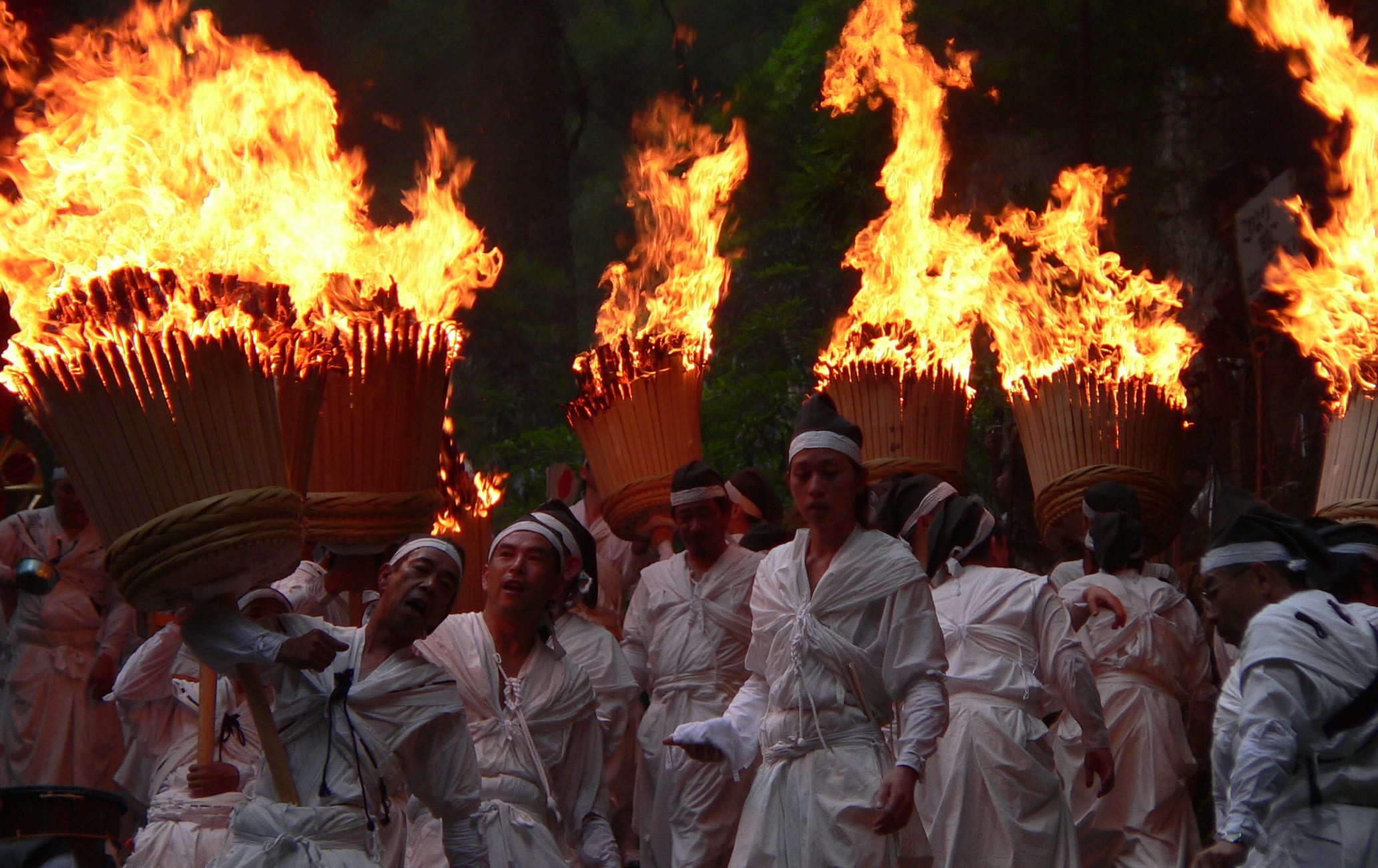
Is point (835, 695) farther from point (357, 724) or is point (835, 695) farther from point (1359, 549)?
point (1359, 549)

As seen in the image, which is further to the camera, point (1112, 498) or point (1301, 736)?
point (1112, 498)

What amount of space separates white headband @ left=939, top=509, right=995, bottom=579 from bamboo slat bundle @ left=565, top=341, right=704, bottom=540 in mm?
1482

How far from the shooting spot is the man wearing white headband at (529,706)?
5.16 meters

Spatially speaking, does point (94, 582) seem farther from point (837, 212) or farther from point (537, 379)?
point (537, 379)

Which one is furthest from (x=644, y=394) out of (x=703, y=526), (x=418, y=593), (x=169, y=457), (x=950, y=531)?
(x=169, y=457)

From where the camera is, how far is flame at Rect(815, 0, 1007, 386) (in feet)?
25.6

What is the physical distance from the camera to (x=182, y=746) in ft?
20.5

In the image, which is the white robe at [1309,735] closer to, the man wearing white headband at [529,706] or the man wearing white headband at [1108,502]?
the man wearing white headband at [529,706]

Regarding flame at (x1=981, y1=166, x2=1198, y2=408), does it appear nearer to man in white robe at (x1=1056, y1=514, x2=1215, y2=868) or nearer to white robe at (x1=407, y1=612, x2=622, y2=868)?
man in white robe at (x1=1056, y1=514, x2=1215, y2=868)

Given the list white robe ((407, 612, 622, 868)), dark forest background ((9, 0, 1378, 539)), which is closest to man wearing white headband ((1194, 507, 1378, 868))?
white robe ((407, 612, 622, 868))

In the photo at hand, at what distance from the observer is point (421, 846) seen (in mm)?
5320

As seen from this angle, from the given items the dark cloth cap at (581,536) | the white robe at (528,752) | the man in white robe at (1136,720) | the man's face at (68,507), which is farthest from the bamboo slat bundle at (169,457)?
the man's face at (68,507)

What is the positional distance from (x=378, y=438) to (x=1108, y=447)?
3.61 m

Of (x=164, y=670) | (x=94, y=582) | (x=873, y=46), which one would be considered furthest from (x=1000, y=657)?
(x=873, y=46)
